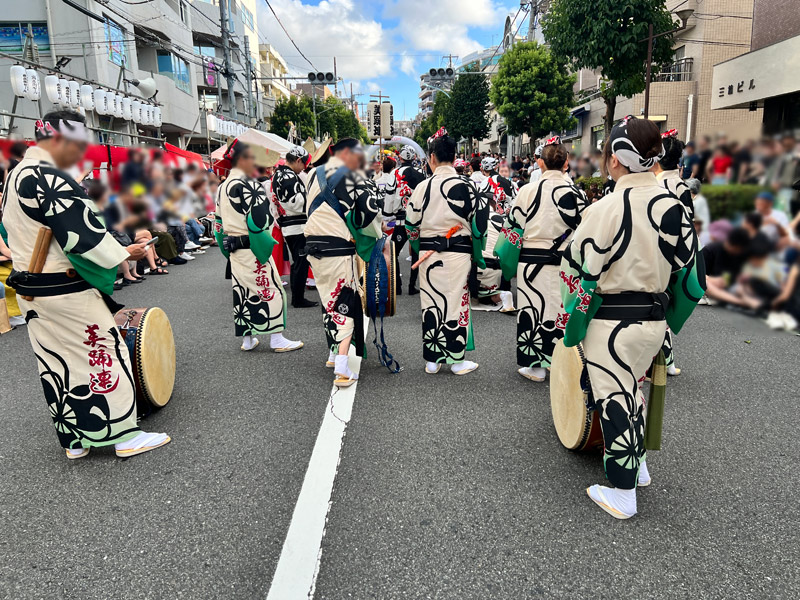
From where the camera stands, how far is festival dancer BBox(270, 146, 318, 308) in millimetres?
6004

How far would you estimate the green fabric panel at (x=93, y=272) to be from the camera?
2.72 meters

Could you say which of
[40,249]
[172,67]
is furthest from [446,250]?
[172,67]

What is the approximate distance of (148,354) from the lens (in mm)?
3424

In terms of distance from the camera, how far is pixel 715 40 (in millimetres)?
18141

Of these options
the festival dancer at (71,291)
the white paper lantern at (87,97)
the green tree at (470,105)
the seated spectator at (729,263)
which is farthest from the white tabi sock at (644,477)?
the green tree at (470,105)

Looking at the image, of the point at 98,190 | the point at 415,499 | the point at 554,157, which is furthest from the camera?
the point at 554,157

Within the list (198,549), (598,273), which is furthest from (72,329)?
(598,273)

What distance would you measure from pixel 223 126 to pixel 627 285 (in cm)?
1975

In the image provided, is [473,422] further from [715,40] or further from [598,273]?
[715,40]

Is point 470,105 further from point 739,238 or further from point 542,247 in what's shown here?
point 739,238

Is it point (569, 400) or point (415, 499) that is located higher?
point (569, 400)

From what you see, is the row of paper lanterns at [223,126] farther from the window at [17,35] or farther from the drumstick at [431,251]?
the drumstick at [431,251]

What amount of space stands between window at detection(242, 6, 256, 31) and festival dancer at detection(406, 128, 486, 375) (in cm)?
4434

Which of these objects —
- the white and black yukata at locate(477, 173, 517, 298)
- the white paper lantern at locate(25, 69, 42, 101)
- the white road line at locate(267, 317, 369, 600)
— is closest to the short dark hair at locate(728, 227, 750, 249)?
the white road line at locate(267, 317, 369, 600)
